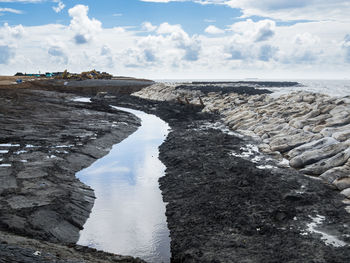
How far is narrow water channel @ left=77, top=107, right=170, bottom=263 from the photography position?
8727mm

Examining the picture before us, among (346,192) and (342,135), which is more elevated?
(342,135)

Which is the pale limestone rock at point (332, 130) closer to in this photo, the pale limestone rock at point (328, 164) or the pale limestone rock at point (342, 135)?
the pale limestone rock at point (342, 135)

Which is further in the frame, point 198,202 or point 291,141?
point 291,141

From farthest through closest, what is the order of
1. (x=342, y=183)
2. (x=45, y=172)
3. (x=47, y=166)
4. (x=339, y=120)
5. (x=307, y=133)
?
(x=339, y=120)
(x=307, y=133)
(x=47, y=166)
(x=45, y=172)
(x=342, y=183)

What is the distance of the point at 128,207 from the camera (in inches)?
447

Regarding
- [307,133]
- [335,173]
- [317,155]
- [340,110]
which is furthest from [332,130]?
[335,173]

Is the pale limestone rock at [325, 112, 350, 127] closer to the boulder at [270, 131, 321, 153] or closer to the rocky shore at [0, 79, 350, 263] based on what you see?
the boulder at [270, 131, 321, 153]

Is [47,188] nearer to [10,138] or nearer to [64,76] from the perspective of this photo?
[10,138]

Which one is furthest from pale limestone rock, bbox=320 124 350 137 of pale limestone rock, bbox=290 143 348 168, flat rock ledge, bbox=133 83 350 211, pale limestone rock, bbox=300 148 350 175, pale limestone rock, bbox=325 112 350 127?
pale limestone rock, bbox=300 148 350 175

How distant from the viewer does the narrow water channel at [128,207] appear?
873cm

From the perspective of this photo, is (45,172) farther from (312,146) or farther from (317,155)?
(312,146)

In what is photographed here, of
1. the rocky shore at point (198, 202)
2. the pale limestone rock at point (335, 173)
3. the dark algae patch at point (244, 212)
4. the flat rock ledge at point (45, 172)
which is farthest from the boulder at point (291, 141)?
the flat rock ledge at point (45, 172)

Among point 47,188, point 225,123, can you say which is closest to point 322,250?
point 47,188

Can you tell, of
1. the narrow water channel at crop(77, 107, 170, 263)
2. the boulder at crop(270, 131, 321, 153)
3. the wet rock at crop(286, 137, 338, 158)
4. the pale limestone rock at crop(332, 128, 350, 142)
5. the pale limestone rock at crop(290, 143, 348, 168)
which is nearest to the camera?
the narrow water channel at crop(77, 107, 170, 263)
